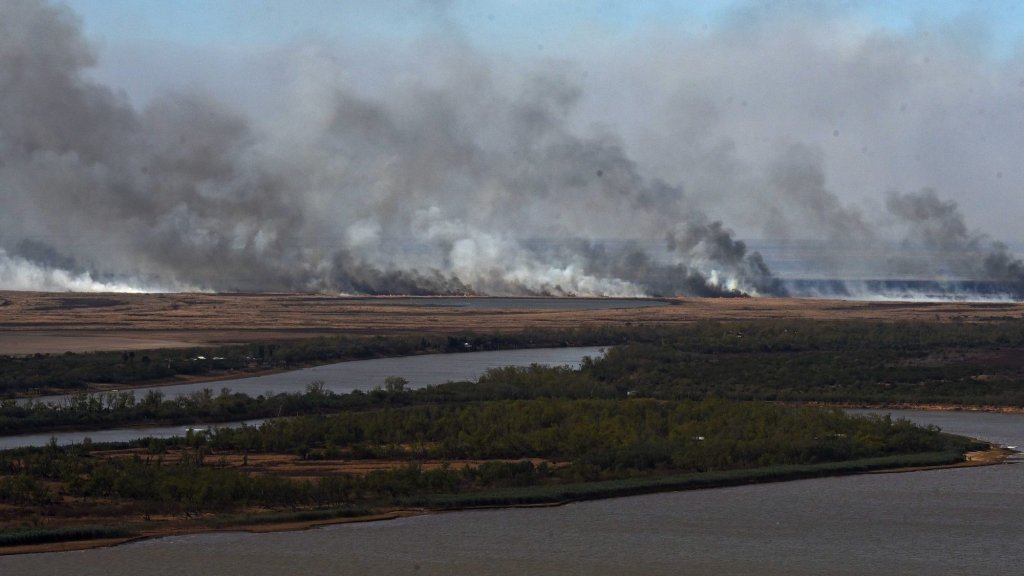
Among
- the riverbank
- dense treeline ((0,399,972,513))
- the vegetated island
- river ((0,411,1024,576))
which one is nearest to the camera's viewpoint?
river ((0,411,1024,576))

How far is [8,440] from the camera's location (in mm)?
41875

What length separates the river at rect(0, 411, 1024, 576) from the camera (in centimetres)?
2728

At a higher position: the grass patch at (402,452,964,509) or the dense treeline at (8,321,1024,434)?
the dense treeline at (8,321,1024,434)

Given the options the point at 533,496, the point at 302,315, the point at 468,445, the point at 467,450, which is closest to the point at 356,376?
the point at 468,445

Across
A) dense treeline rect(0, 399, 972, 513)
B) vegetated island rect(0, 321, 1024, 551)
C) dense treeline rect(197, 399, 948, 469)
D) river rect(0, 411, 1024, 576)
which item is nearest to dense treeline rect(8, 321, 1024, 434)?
vegetated island rect(0, 321, 1024, 551)

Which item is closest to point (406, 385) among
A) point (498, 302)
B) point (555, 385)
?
point (555, 385)

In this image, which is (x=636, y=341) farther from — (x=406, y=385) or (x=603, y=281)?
(x=603, y=281)

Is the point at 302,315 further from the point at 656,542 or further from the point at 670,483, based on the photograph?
the point at 656,542

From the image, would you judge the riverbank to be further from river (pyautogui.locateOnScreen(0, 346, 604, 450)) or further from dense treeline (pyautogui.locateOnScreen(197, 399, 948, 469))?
river (pyautogui.locateOnScreen(0, 346, 604, 450))

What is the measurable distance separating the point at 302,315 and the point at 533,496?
63.0 meters

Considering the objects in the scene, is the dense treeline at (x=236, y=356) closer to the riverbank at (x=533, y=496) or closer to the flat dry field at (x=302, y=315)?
the flat dry field at (x=302, y=315)

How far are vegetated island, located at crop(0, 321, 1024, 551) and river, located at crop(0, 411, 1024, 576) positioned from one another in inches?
49.6

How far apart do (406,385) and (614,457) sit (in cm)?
2012

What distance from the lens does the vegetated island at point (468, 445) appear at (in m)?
31.8
